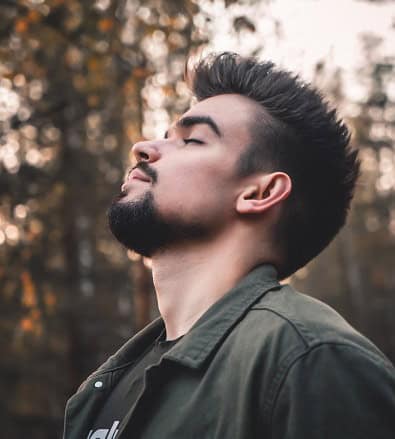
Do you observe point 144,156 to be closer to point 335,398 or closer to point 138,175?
point 138,175

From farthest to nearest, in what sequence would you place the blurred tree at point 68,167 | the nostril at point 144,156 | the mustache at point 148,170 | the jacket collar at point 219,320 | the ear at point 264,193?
the blurred tree at point 68,167 < the nostril at point 144,156 < the mustache at point 148,170 < the ear at point 264,193 < the jacket collar at point 219,320

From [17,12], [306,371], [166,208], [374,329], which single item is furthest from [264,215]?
[374,329]

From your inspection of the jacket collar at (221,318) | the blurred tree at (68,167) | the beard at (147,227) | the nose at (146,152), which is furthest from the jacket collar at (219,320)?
the blurred tree at (68,167)

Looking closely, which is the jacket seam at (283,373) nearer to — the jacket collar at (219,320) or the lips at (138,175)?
the jacket collar at (219,320)

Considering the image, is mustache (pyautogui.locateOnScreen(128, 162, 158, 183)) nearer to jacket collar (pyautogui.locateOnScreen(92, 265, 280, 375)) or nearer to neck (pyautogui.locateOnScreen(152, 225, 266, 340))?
neck (pyautogui.locateOnScreen(152, 225, 266, 340))

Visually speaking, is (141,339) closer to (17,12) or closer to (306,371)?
(306,371)

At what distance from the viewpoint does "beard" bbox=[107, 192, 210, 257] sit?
2.78 m

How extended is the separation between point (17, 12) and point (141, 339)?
3.10 metres

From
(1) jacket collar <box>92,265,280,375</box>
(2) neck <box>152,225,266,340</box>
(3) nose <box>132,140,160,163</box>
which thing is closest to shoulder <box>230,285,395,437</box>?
(1) jacket collar <box>92,265,280,375</box>

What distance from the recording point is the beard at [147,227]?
2778 millimetres

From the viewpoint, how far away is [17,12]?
190 inches

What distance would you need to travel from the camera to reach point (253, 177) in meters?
2.83

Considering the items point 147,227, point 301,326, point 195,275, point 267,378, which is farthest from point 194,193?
point 267,378

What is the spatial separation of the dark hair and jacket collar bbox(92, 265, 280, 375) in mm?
338
